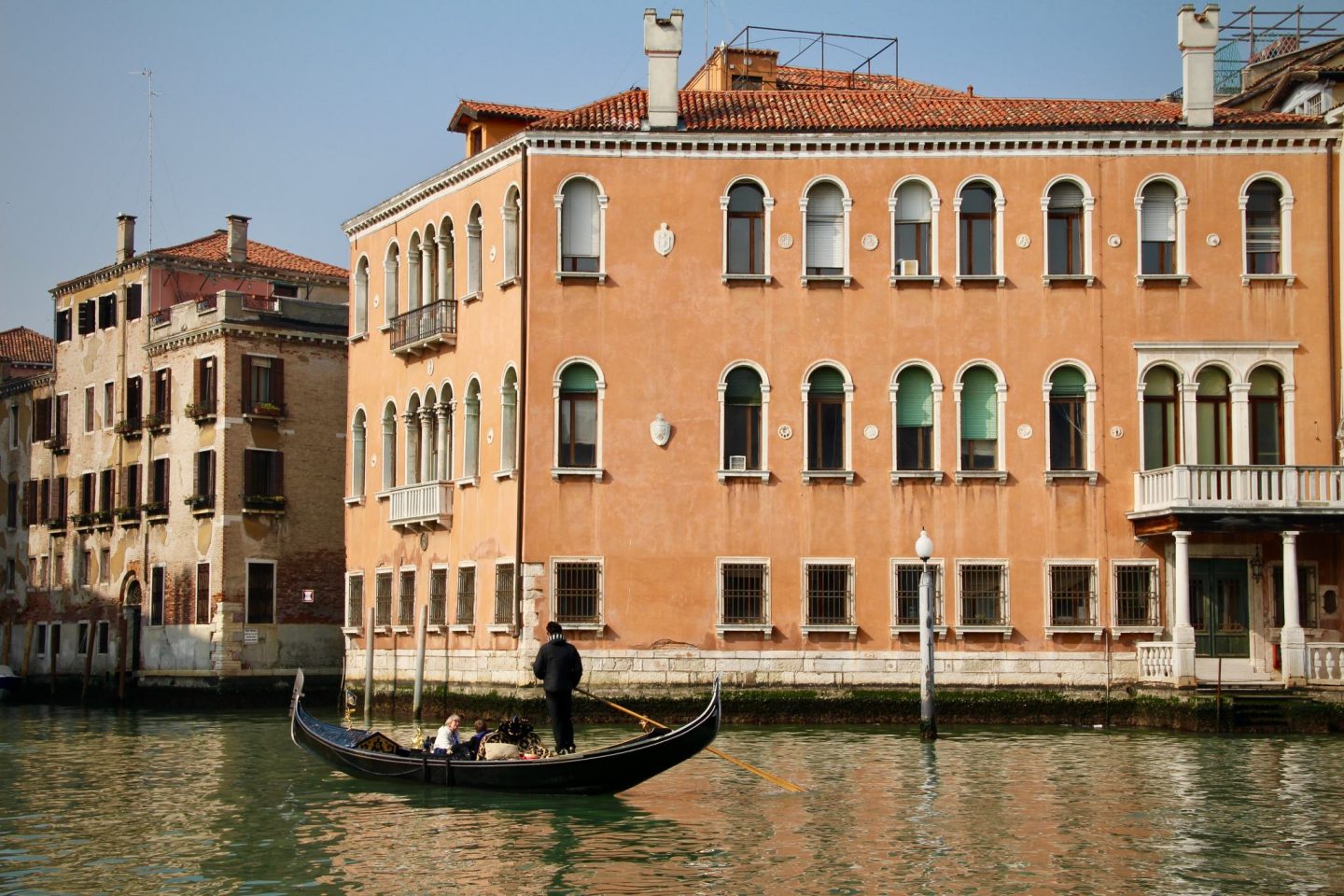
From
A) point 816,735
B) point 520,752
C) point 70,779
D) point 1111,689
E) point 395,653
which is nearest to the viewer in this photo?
point 520,752

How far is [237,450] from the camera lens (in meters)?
38.5

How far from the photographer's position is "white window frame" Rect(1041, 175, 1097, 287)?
26.7m

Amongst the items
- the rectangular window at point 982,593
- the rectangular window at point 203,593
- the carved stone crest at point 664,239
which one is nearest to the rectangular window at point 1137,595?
the rectangular window at point 982,593

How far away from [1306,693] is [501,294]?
1240cm

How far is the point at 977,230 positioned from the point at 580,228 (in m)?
5.64

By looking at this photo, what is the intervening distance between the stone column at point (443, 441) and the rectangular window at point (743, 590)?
5.45 m

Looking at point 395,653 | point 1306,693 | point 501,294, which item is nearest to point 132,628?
point 395,653

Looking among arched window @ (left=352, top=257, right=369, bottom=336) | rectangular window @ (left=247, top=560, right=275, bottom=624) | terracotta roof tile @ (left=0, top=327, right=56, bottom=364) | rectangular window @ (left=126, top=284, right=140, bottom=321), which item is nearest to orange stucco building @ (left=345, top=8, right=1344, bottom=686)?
arched window @ (left=352, top=257, right=369, bottom=336)

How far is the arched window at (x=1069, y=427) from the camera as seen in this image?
26672mm

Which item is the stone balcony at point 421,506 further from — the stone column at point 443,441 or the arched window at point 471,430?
the arched window at point 471,430

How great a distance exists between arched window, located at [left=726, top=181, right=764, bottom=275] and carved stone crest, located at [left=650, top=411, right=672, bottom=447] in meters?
2.36

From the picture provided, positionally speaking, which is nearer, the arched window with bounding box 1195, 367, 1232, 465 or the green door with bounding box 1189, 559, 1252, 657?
the green door with bounding box 1189, 559, 1252, 657

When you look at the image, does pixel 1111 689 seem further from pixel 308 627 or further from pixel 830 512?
pixel 308 627

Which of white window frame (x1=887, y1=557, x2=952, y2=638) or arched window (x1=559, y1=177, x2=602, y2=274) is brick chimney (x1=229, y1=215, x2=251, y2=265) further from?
white window frame (x1=887, y1=557, x2=952, y2=638)
